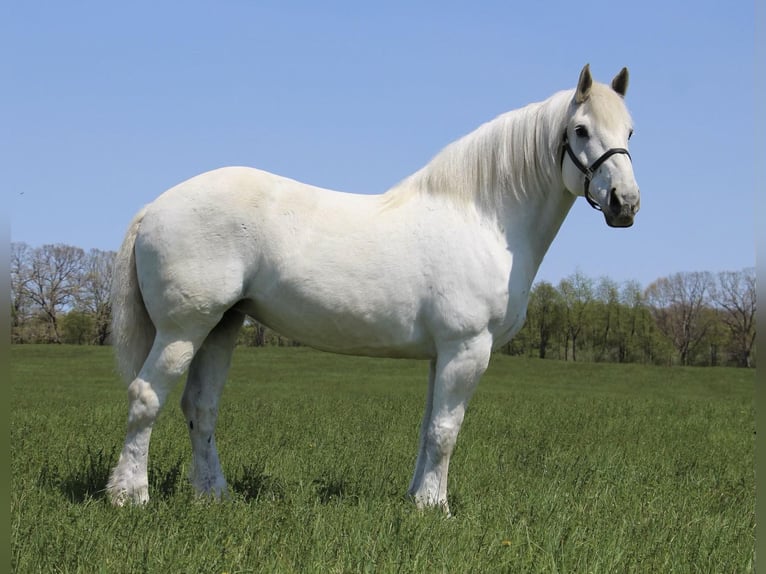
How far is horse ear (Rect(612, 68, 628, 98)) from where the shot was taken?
17.7 feet

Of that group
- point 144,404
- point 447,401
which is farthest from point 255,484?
point 447,401

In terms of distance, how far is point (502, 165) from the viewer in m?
5.52

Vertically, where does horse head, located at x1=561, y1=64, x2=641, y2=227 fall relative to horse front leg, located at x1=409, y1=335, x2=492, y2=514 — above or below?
above

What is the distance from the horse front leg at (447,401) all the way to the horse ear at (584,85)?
1.82 m

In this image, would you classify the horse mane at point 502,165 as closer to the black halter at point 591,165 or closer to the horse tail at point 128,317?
the black halter at point 591,165

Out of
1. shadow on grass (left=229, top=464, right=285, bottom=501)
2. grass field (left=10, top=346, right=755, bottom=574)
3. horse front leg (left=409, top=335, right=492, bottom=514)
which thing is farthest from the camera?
shadow on grass (left=229, top=464, right=285, bottom=501)

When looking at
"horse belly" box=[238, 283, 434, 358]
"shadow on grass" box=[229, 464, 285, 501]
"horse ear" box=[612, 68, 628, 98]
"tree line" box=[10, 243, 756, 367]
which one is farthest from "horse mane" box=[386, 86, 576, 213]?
"tree line" box=[10, 243, 756, 367]

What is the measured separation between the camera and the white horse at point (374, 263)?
5117mm

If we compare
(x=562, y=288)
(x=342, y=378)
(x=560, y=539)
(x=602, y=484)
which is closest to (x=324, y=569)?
(x=560, y=539)

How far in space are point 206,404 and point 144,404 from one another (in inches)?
23.8

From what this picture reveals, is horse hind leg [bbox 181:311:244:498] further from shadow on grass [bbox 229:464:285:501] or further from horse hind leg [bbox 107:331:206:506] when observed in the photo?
horse hind leg [bbox 107:331:206:506]

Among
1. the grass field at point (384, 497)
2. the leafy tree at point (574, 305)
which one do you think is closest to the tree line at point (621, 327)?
the leafy tree at point (574, 305)

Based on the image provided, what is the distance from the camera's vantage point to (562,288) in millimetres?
61375

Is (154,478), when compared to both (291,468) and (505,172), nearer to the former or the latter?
(291,468)
